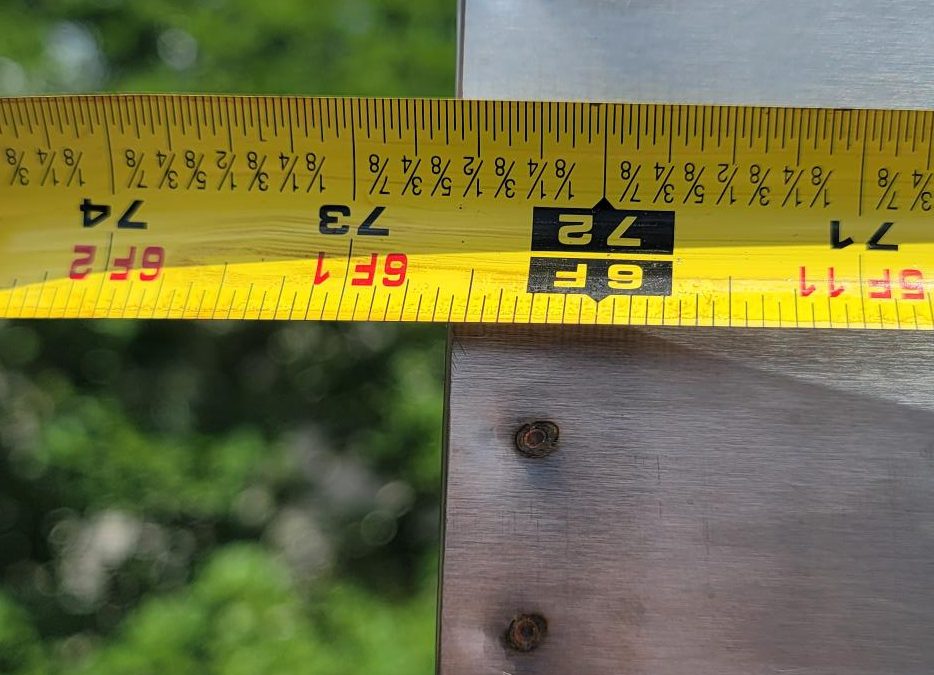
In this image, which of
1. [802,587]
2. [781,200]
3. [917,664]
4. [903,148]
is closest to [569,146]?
[781,200]

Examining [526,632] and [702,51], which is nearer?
[526,632]

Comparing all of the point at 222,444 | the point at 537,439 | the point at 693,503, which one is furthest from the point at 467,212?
the point at 222,444

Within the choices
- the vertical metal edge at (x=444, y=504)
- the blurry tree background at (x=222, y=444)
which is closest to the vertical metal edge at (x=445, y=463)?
the vertical metal edge at (x=444, y=504)

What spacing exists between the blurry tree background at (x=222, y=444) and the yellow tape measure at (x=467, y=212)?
0.61 m

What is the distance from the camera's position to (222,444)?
1.35 m

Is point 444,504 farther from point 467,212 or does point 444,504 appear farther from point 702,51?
point 702,51

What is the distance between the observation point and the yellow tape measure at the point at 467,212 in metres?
0.74

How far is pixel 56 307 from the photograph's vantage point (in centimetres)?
77

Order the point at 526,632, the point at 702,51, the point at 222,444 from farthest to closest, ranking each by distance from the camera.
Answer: the point at 222,444, the point at 702,51, the point at 526,632

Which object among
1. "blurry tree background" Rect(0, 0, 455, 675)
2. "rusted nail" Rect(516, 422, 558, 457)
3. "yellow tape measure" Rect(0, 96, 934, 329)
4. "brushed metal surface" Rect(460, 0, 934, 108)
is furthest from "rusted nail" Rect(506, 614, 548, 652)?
"blurry tree background" Rect(0, 0, 455, 675)

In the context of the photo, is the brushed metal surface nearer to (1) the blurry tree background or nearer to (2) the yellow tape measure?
(2) the yellow tape measure

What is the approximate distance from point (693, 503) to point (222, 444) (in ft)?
2.96

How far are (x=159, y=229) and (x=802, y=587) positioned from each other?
2.32 ft

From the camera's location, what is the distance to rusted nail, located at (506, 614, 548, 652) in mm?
696
